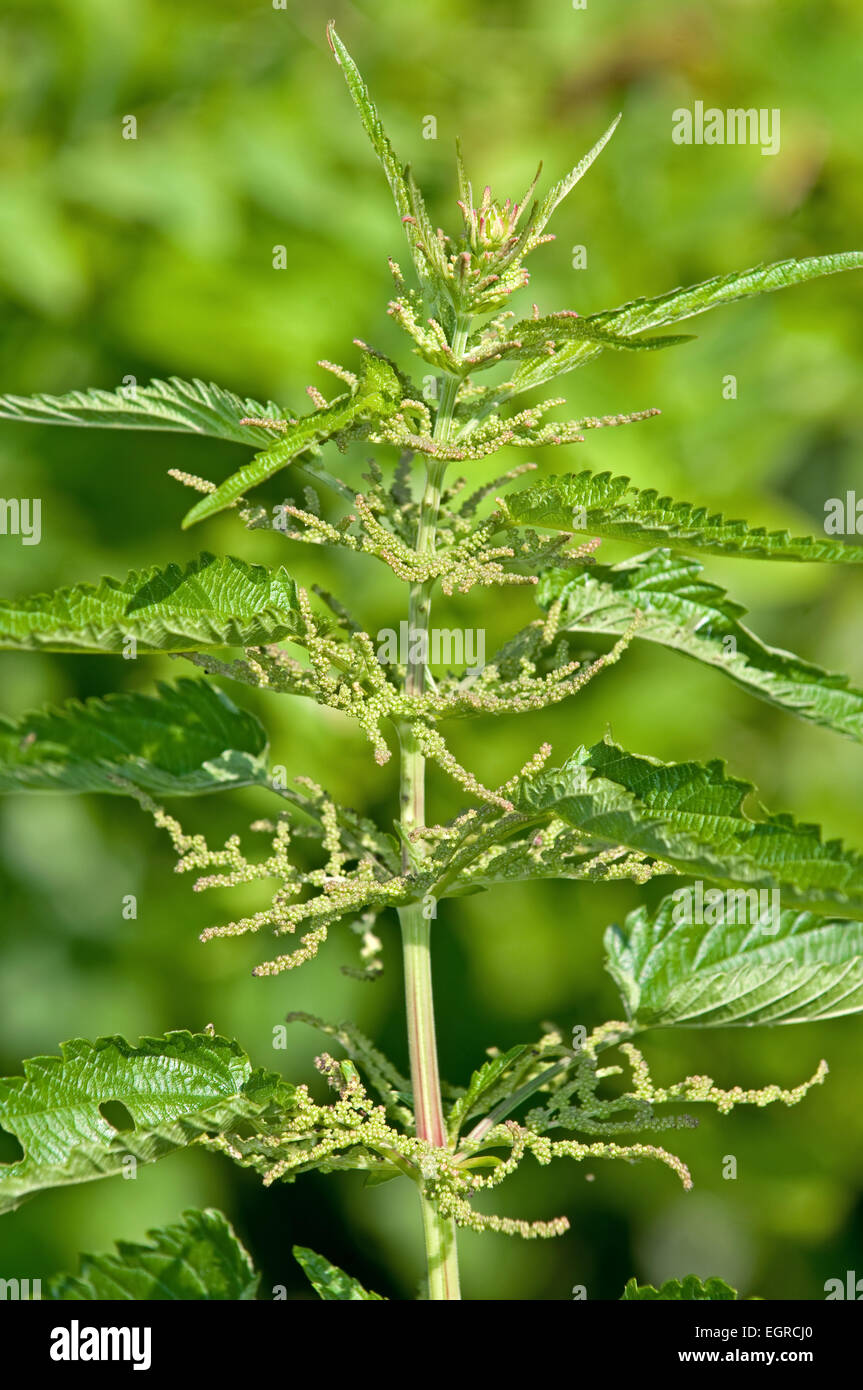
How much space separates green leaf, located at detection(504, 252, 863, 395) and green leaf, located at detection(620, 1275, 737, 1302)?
28.6 inches

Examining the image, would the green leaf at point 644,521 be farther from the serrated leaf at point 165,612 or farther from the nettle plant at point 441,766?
the serrated leaf at point 165,612

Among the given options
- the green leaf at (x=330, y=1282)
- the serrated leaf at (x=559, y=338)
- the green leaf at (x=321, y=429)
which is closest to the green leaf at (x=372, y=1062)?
the green leaf at (x=330, y=1282)

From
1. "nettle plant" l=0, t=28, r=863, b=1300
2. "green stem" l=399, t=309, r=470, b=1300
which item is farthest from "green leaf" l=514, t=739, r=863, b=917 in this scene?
"green stem" l=399, t=309, r=470, b=1300

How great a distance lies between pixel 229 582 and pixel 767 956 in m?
0.57

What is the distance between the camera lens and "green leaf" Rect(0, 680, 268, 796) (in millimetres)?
1104

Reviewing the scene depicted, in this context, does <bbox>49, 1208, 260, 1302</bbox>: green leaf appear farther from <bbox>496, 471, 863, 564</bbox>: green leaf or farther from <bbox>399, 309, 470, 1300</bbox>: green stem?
<bbox>496, 471, 863, 564</bbox>: green leaf

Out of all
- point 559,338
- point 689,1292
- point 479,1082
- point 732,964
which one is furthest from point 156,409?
point 689,1292

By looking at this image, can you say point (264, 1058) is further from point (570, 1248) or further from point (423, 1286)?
point (423, 1286)

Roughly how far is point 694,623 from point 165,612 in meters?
0.43

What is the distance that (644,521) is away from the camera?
34.4 inches

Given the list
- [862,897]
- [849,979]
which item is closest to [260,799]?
[849,979]

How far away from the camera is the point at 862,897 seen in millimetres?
722

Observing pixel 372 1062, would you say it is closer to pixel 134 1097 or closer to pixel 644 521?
pixel 134 1097

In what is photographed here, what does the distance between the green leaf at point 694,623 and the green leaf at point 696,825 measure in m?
0.23
